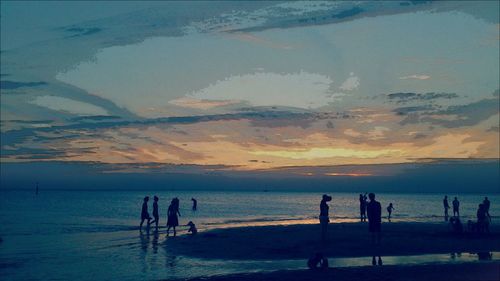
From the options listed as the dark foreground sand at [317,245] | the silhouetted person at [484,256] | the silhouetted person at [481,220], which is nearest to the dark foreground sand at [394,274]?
the silhouetted person at [484,256]

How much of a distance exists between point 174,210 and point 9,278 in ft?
45.0

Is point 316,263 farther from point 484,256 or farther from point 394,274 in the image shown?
point 484,256

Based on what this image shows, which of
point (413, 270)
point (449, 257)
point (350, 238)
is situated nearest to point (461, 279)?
point (413, 270)

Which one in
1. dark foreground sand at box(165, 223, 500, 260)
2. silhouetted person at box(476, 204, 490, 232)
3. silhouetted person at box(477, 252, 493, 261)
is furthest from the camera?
silhouetted person at box(476, 204, 490, 232)

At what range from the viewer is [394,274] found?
13695 millimetres

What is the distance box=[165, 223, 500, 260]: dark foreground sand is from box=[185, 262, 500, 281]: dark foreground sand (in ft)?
13.2

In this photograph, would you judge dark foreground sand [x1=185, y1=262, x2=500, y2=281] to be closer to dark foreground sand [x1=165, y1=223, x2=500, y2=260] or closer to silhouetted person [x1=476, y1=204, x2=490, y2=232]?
dark foreground sand [x1=165, y1=223, x2=500, y2=260]

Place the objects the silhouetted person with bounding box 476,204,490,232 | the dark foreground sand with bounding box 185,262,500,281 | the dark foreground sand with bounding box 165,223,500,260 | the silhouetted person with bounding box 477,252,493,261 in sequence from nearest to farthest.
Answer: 1. the dark foreground sand with bounding box 185,262,500,281
2. the silhouetted person with bounding box 477,252,493,261
3. the dark foreground sand with bounding box 165,223,500,260
4. the silhouetted person with bounding box 476,204,490,232

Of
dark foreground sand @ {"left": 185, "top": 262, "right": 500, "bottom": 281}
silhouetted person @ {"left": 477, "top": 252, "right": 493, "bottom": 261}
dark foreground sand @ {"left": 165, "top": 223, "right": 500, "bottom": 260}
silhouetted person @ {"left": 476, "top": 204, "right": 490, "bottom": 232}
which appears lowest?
dark foreground sand @ {"left": 165, "top": 223, "right": 500, "bottom": 260}

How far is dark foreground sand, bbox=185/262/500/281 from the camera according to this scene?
12789mm

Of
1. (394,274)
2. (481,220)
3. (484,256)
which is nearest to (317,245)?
(484,256)

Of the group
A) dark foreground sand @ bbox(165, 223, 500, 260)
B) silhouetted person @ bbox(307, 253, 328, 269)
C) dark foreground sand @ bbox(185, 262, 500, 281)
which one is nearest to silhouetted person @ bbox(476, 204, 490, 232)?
dark foreground sand @ bbox(165, 223, 500, 260)

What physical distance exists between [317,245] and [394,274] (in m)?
8.59

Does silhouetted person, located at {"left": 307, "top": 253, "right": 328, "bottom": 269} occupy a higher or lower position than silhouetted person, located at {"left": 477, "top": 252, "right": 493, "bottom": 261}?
higher
